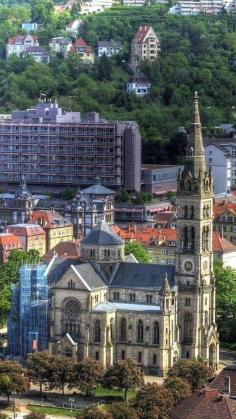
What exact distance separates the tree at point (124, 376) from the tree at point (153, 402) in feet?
29.7

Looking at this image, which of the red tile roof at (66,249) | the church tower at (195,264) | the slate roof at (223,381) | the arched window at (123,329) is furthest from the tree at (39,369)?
the red tile roof at (66,249)

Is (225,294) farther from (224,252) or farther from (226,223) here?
(226,223)

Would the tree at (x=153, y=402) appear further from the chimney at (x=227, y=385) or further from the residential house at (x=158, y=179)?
the residential house at (x=158, y=179)

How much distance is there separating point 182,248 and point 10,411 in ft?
72.1

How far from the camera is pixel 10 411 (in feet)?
308

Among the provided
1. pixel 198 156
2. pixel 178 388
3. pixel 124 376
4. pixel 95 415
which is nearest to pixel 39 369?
pixel 124 376

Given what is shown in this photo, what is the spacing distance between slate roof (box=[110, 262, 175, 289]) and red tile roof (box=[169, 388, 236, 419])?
2954 centimetres

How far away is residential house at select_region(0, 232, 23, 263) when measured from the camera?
461 feet

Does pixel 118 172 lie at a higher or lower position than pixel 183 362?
higher

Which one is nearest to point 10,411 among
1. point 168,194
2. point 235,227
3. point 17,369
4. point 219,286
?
point 17,369

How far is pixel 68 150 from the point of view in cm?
19088

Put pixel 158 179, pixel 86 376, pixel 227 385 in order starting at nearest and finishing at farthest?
pixel 227 385 → pixel 86 376 → pixel 158 179

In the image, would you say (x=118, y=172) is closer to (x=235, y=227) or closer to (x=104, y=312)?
(x=235, y=227)

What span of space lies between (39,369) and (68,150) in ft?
308
